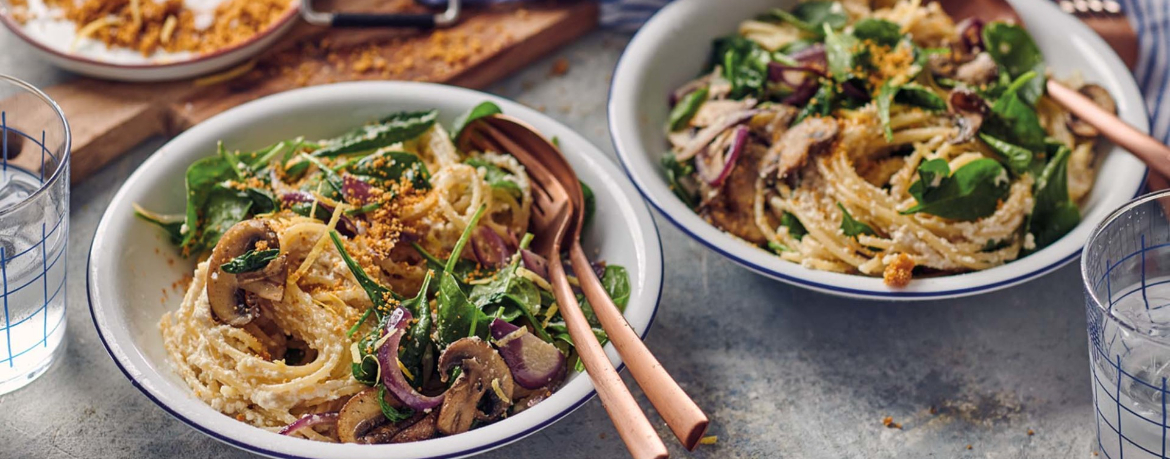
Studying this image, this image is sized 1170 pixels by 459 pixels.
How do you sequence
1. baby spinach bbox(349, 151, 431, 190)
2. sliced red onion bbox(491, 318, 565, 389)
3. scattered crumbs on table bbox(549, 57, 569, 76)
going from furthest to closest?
scattered crumbs on table bbox(549, 57, 569, 76), baby spinach bbox(349, 151, 431, 190), sliced red onion bbox(491, 318, 565, 389)

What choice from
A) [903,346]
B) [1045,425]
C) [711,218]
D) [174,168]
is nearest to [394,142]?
[174,168]

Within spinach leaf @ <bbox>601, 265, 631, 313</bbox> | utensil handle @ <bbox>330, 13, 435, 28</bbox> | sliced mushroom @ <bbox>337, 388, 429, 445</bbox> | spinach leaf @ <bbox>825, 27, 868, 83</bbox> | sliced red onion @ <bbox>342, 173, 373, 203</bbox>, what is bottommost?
sliced mushroom @ <bbox>337, 388, 429, 445</bbox>

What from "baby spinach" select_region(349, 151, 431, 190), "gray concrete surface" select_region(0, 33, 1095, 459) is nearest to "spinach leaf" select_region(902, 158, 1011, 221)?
"gray concrete surface" select_region(0, 33, 1095, 459)

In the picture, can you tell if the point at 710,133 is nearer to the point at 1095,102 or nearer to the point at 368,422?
the point at 1095,102

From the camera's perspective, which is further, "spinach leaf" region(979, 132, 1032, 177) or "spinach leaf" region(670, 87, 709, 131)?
"spinach leaf" region(670, 87, 709, 131)

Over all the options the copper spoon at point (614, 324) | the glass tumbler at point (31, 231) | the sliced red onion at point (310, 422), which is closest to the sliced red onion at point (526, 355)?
the copper spoon at point (614, 324)

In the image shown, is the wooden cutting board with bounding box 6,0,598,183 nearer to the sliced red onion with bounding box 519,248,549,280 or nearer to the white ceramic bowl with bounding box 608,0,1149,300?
the white ceramic bowl with bounding box 608,0,1149,300

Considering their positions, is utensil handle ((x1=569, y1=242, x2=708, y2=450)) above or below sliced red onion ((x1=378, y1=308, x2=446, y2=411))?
above

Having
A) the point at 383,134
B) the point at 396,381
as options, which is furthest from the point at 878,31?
the point at 396,381
